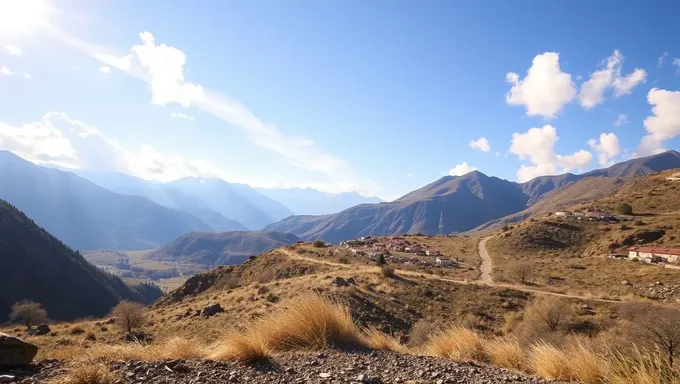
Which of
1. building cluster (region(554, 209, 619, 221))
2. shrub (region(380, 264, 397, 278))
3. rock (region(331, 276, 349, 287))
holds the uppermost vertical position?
building cluster (region(554, 209, 619, 221))

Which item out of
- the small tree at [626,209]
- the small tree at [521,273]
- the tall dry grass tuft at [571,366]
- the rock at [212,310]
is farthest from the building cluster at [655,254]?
the tall dry grass tuft at [571,366]

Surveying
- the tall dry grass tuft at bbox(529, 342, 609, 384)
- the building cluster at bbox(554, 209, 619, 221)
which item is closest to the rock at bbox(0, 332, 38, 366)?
the tall dry grass tuft at bbox(529, 342, 609, 384)

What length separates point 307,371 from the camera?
207 inches

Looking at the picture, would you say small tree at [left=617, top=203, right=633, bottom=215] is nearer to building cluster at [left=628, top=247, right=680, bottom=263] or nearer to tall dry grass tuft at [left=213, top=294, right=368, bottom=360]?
building cluster at [left=628, top=247, right=680, bottom=263]

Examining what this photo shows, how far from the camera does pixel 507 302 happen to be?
31609mm

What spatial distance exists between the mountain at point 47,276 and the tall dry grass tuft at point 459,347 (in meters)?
141

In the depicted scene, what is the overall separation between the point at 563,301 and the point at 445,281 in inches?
424

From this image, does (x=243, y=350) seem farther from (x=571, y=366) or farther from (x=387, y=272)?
(x=387, y=272)

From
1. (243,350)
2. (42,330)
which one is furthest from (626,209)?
(42,330)

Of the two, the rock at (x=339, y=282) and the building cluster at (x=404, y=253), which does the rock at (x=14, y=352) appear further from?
the building cluster at (x=404, y=253)

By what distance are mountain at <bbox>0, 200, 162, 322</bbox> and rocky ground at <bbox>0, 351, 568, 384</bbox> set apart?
140193 mm

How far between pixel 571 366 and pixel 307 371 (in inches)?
157

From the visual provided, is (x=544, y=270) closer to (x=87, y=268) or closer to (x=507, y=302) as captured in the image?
(x=507, y=302)

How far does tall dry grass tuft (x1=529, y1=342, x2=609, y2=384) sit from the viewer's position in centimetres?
534
